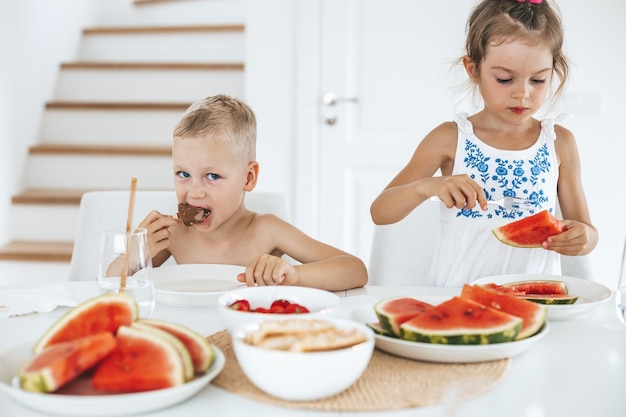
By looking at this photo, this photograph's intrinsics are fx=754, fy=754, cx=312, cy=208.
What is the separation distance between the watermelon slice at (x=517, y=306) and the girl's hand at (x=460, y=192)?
1.56 ft

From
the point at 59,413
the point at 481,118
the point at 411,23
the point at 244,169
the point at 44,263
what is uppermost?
the point at 411,23

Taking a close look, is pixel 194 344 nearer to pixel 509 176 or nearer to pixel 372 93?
pixel 509 176

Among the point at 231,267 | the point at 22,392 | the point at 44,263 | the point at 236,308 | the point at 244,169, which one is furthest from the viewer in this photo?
the point at 44,263

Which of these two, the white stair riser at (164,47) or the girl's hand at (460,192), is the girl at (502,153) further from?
the white stair riser at (164,47)

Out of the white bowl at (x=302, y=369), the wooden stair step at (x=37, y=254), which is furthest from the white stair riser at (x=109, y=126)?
the white bowl at (x=302, y=369)

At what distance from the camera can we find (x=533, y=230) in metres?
1.66

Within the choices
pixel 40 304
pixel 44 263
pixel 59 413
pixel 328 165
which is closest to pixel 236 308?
pixel 59 413

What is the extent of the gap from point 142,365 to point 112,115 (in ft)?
14.5

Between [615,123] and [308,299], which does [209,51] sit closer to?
[615,123]

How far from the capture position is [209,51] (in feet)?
18.4

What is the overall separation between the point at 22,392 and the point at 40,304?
589mm

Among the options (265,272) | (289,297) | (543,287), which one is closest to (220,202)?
(265,272)

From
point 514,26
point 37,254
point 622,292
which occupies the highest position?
point 514,26

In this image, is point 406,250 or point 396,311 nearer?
point 396,311
